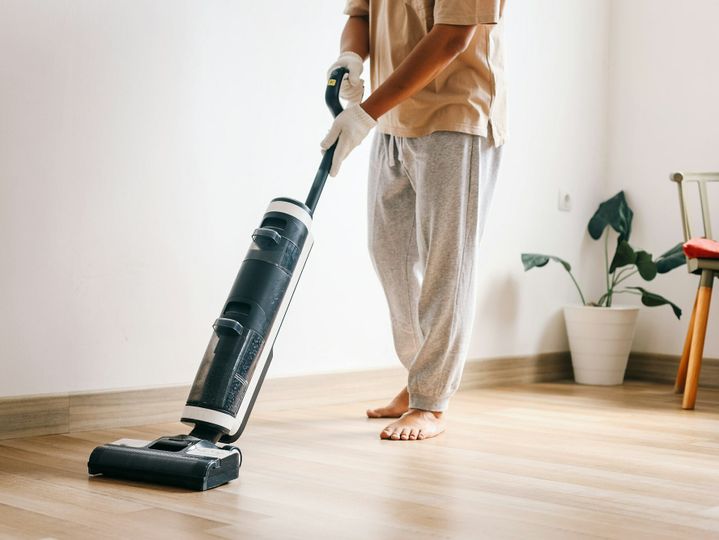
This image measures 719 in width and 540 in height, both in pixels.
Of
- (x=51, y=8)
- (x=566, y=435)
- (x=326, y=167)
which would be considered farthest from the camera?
(x=566, y=435)

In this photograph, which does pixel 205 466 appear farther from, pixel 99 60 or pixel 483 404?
pixel 483 404

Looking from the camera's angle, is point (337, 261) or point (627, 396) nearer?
point (337, 261)

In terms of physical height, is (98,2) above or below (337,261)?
above

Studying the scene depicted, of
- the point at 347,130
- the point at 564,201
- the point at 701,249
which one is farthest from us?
the point at 564,201

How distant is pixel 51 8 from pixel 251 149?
634 mm

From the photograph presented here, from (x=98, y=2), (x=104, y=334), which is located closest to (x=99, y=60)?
(x=98, y=2)

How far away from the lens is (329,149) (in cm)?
190

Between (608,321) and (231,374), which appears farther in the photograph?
(608,321)

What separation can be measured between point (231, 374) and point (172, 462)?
189mm

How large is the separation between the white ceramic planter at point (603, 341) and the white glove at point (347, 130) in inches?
70.3

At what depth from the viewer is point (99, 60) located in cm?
212

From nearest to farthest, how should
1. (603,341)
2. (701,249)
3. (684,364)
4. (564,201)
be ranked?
(701,249), (684,364), (603,341), (564,201)

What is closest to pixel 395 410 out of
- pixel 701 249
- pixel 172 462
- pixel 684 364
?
pixel 172 462

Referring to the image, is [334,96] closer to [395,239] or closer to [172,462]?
[395,239]
